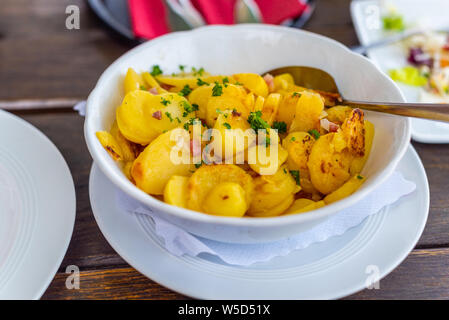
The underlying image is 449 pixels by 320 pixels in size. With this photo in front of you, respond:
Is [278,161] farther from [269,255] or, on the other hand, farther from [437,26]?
[437,26]

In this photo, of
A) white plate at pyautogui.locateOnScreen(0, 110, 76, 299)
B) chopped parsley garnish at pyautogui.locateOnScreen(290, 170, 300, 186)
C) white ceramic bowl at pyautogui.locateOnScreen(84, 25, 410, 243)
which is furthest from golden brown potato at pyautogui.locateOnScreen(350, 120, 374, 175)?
white plate at pyautogui.locateOnScreen(0, 110, 76, 299)

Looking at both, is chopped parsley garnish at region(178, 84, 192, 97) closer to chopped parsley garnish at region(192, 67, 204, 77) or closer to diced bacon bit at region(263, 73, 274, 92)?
chopped parsley garnish at region(192, 67, 204, 77)

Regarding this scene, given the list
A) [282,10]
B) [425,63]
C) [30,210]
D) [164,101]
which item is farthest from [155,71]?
[425,63]

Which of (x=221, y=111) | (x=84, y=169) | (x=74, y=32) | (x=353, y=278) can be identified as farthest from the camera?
(x=74, y=32)

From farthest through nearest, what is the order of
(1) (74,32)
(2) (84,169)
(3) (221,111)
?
1. (1) (74,32)
2. (2) (84,169)
3. (3) (221,111)

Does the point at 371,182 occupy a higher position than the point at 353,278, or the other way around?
the point at 371,182

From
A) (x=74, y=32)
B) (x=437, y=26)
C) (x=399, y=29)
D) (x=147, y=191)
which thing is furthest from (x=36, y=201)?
(x=437, y=26)
